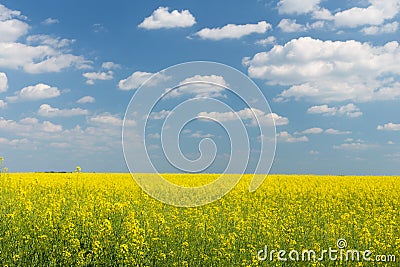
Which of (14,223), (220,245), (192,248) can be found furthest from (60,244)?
(220,245)

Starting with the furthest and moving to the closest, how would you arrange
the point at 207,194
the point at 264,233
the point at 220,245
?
the point at 207,194
the point at 264,233
the point at 220,245

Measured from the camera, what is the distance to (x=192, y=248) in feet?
28.1

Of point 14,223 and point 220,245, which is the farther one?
point 14,223

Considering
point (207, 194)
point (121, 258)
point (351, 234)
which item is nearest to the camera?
point (121, 258)

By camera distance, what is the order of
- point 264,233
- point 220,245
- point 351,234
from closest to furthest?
1. point 220,245
2. point 264,233
3. point 351,234

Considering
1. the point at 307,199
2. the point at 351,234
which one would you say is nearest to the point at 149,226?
the point at 351,234

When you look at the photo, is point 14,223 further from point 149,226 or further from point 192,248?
point 192,248

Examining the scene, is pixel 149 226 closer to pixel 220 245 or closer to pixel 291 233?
pixel 220 245

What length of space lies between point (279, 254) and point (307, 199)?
8605 millimetres

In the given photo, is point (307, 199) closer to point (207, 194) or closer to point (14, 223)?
point (207, 194)

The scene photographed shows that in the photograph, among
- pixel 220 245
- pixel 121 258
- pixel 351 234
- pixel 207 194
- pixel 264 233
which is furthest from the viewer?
pixel 207 194

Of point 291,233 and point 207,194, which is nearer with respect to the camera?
point 291,233

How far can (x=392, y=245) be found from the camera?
30.7ft

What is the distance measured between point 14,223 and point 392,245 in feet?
27.5
